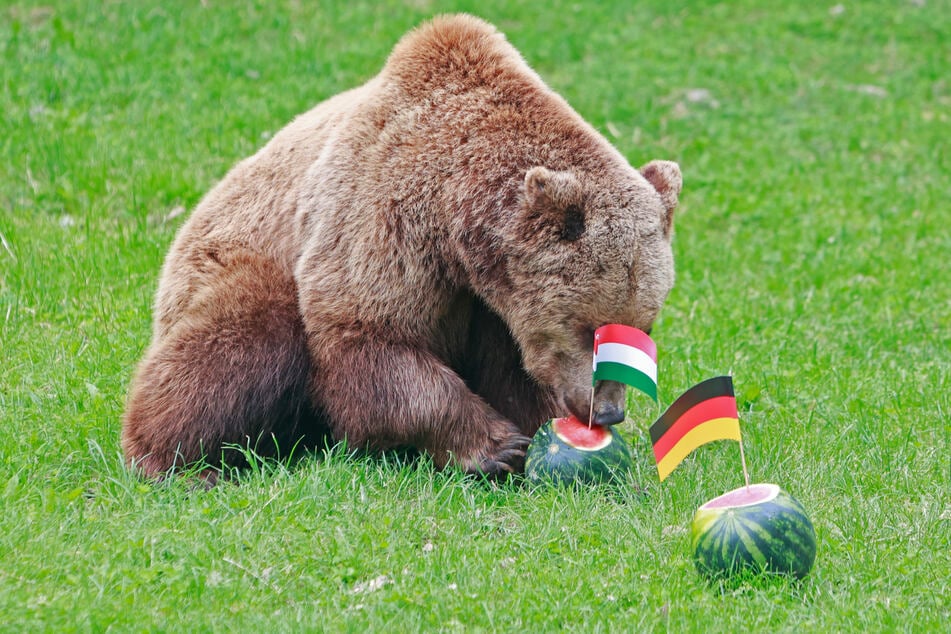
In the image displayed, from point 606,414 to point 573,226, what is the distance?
827mm

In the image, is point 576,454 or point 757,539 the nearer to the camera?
point 757,539

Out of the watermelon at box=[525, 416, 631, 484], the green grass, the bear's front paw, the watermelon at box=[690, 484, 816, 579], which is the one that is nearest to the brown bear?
the bear's front paw

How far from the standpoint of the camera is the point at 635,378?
517 cm

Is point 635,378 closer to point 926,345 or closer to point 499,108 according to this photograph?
point 499,108

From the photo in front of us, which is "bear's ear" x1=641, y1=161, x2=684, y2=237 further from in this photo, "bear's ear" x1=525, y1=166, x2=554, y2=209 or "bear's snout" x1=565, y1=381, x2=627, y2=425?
"bear's snout" x1=565, y1=381, x2=627, y2=425

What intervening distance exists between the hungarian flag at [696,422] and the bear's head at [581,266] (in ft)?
1.08

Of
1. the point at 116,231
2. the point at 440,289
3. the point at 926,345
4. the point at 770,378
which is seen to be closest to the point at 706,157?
the point at 926,345

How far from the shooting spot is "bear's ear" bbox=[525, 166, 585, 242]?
204 inches

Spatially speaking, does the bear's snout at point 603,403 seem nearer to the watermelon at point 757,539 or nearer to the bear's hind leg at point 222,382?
the watermelon at point 757,539

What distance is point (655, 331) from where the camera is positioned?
8.15 metres

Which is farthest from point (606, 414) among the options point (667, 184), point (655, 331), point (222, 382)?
point (655, 331)

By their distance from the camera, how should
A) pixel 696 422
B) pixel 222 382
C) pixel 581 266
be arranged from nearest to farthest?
pixel 696 422 → pixel 581 266 → pixel 222 382

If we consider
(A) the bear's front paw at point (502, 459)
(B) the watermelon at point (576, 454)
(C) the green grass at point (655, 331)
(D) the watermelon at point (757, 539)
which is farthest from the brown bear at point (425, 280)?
(D) the watermelon at point (757, 539)

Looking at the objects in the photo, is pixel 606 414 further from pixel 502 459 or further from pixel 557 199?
pixel 557 199
